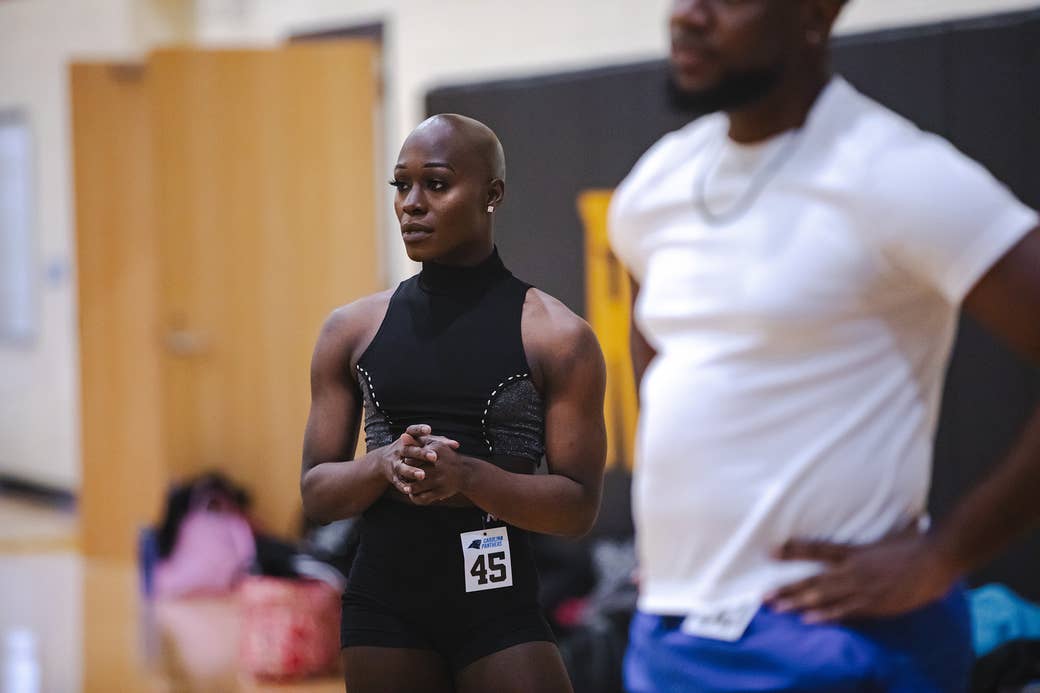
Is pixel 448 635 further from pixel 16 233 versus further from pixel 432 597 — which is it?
pixel 16 233

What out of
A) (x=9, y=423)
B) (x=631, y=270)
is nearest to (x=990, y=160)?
(x=631, y=270)

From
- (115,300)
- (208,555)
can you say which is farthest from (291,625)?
(115,300)

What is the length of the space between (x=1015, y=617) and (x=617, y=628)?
3.44ft

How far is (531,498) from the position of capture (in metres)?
A: 0.89

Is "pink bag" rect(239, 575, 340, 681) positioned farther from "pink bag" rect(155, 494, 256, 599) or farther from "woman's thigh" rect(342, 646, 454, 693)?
"woman's thigh" rect(342, 646, 454, 693)

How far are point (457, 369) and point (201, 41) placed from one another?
6.97 meters

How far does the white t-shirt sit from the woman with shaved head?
0.16 metres

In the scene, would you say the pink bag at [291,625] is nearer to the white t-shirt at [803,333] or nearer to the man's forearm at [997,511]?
the white t-shirt at [803,333]

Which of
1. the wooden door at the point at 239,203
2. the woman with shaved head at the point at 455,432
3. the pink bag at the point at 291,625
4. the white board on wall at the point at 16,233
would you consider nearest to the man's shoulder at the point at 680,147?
the woman with shaved head at the point at 455,432

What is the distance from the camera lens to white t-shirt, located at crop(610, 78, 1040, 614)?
37.9 inches

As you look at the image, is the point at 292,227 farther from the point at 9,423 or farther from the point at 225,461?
the point at 9,423

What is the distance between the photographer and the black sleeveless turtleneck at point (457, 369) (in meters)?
0.89

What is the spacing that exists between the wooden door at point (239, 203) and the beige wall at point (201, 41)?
11.9 inches

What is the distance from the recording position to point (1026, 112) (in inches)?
145
